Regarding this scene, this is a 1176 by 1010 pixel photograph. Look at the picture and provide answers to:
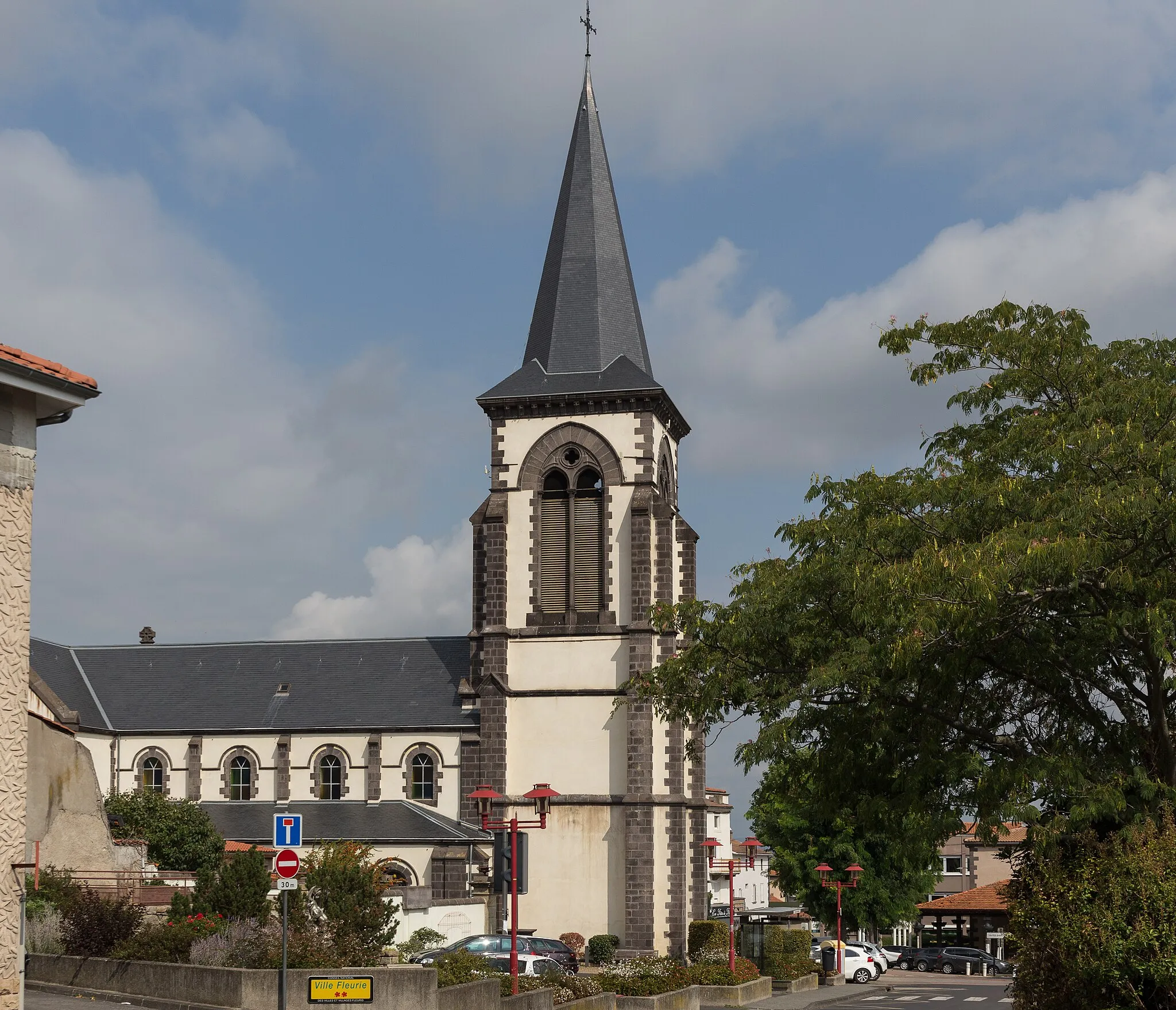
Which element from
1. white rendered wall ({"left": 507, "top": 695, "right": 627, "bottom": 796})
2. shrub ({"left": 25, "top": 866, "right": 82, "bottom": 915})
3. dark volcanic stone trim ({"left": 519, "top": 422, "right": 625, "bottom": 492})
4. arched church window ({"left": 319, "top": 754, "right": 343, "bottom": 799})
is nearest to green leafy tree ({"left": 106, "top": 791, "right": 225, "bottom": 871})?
arched church window ({"left": 319, "top": 754, "right": 343, "bottom": 799})

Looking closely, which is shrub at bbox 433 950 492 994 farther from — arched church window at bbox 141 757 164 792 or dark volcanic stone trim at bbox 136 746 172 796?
arched church window at bbox 141 757 164 792

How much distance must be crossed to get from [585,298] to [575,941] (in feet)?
68.7

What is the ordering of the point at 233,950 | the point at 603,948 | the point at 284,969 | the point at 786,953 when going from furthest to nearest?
1. the point at 786,953
2. the point at 603,948
3. the point at 233,950
4. the point at 284,969

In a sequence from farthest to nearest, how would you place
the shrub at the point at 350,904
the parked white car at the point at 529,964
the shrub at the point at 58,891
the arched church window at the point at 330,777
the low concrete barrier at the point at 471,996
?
the arched church window at the point at 330,777 → the parked white car at the point at 529,964 → the shrub at the point at 58,891 → the shrub at the point at 350,904 → the low concrete barrier at the point at 471,996

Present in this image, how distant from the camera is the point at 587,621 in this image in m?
47.7

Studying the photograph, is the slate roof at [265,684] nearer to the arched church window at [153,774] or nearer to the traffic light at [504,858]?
the arched church window at [153,774]

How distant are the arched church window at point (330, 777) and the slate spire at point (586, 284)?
14788 millimetres

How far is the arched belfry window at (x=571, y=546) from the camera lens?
157 feet

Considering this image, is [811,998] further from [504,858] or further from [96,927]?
[96,927]

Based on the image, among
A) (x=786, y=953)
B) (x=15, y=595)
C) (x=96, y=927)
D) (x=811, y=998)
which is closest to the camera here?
(x=15, y=595)

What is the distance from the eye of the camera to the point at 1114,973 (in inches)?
666

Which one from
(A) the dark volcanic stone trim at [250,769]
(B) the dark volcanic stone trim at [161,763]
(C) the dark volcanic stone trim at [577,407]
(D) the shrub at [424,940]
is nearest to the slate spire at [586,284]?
(C) the dark volcanic stone trim at [577,407]

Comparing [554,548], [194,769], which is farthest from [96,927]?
[194,769]

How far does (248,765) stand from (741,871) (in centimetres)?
6959
